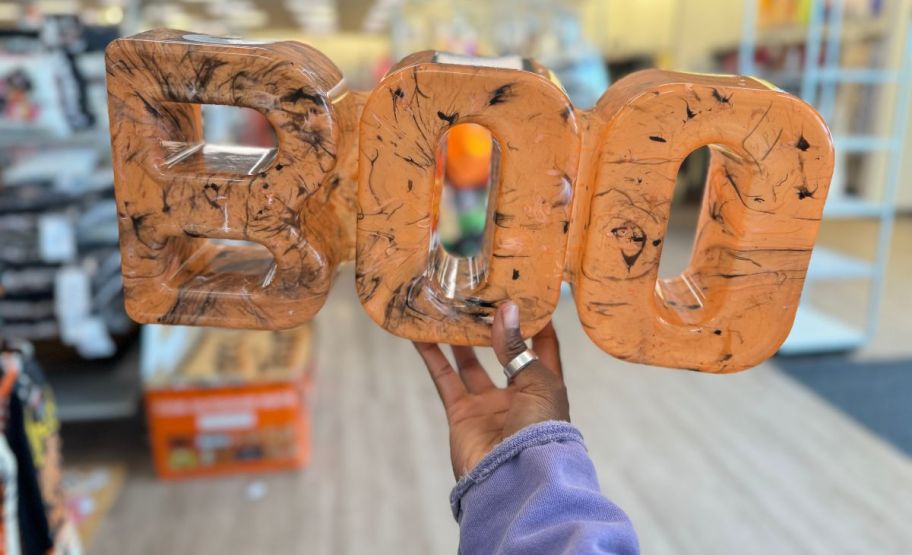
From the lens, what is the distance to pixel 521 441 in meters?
0.68

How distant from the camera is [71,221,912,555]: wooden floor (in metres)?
2.16

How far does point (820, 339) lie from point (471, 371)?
328 cm

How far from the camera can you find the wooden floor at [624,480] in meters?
2.16

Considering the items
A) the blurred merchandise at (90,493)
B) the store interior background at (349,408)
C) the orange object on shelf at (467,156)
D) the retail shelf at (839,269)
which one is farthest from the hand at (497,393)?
the retail shelf at (839,269)

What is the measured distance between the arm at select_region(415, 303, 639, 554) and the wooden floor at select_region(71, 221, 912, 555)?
4.82 feet

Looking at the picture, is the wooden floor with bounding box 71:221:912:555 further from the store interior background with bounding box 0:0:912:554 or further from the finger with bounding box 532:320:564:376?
the finger with bounding box 532:320:564:376

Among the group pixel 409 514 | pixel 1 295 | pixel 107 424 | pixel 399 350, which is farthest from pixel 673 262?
pixel 1 295

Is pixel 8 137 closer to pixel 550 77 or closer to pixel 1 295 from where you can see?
pixel 1 295

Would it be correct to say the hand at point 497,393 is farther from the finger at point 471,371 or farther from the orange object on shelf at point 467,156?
the orange object on shelf at point 467,156

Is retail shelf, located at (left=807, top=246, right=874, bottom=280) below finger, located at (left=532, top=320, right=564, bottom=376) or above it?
below

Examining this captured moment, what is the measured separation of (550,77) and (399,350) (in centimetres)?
302

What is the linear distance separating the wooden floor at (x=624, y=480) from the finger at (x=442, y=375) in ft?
4.66

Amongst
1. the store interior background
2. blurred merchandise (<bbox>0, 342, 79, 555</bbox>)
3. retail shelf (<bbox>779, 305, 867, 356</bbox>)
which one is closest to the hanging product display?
blurred merchandise (<bbox>0, 342, 79, 555</bbox>)

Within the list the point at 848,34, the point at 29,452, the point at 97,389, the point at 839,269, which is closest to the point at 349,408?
the point at 97,389
